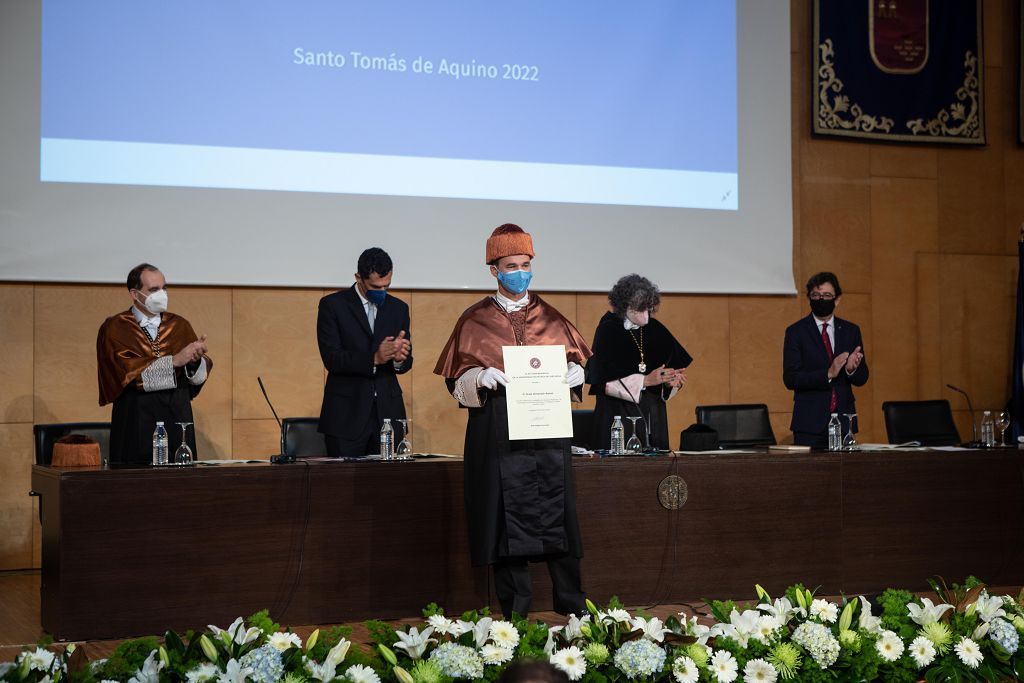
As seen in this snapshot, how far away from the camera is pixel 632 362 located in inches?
208

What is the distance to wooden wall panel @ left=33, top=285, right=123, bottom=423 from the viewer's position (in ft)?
19.8

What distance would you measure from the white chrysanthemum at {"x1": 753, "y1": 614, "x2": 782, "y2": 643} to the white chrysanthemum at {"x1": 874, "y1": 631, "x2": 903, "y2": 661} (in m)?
0.20

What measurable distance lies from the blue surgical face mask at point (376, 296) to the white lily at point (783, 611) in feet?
9.46

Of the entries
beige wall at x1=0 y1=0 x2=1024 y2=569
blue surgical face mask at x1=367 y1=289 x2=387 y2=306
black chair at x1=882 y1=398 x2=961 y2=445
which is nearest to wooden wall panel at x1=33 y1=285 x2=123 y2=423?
beige wall at x1=0 y1=0 x2=1024 y2=569

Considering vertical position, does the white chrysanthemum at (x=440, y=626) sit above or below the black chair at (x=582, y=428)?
below

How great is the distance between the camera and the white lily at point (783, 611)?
2.29 m

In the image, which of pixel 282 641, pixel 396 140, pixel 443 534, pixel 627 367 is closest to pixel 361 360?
pixel 443 534

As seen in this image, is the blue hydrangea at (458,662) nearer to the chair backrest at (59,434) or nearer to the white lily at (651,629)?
the white lily at (651,629)

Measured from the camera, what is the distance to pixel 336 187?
6.28 meters

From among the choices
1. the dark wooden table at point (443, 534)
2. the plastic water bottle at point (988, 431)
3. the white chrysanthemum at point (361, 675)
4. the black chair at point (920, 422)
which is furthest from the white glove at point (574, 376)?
the black chair at point (920, 422)

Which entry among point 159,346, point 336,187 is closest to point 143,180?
point 336,187

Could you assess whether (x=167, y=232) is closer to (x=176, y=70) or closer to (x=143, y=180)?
(x=143, y=180)

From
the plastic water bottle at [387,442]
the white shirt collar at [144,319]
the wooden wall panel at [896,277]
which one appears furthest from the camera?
the wooden wall panel at [896,277]

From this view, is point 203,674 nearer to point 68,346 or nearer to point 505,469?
point 505,469
